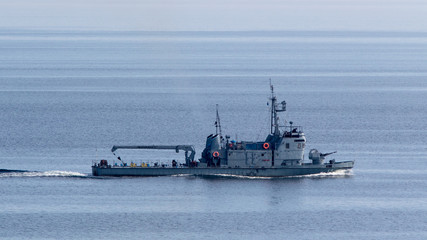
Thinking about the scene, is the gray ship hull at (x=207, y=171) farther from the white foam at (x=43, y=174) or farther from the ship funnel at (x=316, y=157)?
the white foam at (x=43, y=174)

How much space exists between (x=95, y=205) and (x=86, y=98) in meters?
96.1

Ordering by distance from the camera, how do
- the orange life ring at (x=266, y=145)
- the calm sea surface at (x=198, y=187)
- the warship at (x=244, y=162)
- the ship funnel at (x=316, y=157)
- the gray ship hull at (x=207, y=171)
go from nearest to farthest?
the calm sea surface at (x=198, y=187), the gray ship hull at (x=207, y=171), the warship at (x=244, y=162), the orange life ring at (x=266, y=145), the ship funnel at (x=316, y=157)

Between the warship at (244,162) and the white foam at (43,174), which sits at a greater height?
the warship at (244,162)

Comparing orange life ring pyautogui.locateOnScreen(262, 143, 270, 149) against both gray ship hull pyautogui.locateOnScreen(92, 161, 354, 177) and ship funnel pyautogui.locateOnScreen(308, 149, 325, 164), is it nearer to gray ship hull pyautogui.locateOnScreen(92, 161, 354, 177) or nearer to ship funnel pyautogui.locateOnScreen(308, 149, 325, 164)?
gray ship hull pyautogui.locateOnScreen(92, 161, 354, 177)

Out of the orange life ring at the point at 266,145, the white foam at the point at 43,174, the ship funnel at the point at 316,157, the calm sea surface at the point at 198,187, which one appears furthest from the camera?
the ship funnel at the point at 316,157

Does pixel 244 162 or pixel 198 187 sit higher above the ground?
pixel 244 162

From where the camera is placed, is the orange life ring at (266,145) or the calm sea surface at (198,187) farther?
the orange life ring at (266,145)

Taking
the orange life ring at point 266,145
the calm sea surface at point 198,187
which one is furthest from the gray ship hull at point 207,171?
the orange life ring at point 266,145

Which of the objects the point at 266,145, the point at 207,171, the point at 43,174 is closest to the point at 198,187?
the point at 207,171

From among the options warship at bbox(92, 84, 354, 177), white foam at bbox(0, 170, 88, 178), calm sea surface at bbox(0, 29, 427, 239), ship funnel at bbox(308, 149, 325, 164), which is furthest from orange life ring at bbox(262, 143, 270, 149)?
white foam at bbox(0, 170, 88, 178)

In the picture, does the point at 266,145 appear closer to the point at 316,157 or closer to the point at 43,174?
the point at 316,157

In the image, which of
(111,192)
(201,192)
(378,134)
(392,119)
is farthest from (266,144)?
(392,119)

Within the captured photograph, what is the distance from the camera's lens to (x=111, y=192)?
320ft

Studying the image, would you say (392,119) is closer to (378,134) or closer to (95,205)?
(378,134)
